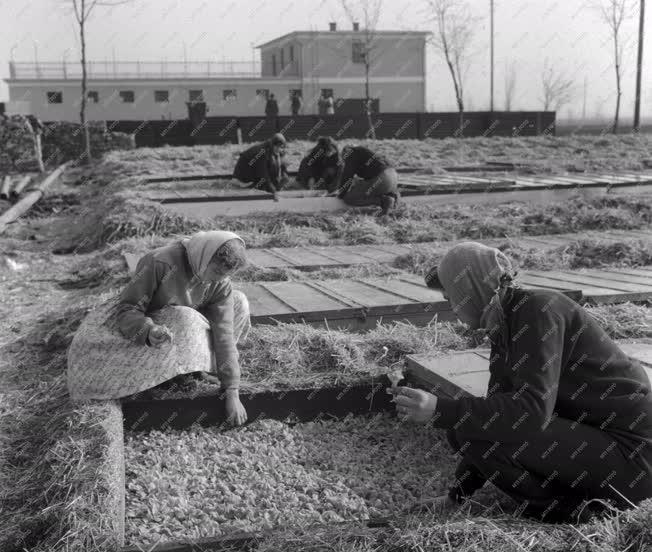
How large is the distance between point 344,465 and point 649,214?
656 centimetres

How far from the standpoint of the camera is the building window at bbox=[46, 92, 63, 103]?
131 feet

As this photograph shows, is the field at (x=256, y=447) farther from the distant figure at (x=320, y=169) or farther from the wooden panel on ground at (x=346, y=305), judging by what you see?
the distant figure at (x=320, y=169)

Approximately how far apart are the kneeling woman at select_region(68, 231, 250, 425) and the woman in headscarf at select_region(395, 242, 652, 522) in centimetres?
111

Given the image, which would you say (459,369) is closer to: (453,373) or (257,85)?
(453,373)

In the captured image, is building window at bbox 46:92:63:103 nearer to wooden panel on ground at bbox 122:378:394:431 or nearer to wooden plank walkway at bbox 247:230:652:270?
wooden plank walkway at bbox 247:230:652:270

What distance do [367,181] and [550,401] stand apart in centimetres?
675

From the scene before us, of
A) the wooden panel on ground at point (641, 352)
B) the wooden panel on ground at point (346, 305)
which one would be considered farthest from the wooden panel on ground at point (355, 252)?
the wooden panel on ground at point (641, 352)

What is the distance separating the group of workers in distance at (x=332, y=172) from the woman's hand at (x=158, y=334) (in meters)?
5.73

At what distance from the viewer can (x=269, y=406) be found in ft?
11.5

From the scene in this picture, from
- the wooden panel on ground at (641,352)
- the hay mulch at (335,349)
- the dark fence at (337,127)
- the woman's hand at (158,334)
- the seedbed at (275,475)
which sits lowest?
the seedbed at (275,475)

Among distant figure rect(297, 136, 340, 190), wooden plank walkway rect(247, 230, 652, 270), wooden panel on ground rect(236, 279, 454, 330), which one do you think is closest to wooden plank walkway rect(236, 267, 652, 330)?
wooden panel on ground rect(236, 279, 454, 330)

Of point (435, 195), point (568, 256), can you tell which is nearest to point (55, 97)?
point (435, 195)

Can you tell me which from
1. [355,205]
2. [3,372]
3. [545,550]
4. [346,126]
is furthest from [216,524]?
[346,126]

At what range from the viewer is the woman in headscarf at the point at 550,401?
214 centimetres
